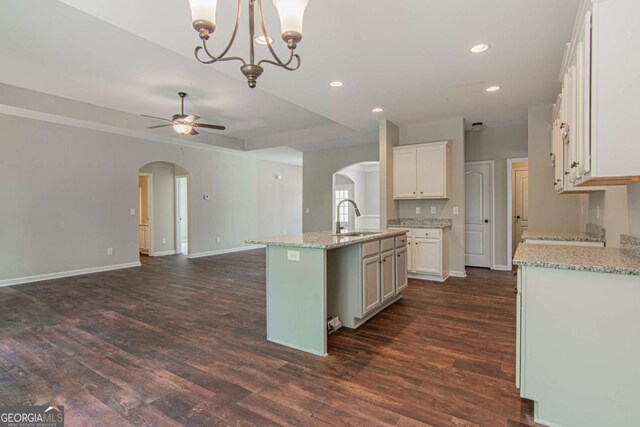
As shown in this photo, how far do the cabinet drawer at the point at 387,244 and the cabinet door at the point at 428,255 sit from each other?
1.67 m

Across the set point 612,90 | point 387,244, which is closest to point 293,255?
point 387,244

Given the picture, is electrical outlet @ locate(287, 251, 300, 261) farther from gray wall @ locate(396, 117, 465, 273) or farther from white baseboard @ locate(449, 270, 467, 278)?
white baseboard @ locate(449, 270, 467, 278)

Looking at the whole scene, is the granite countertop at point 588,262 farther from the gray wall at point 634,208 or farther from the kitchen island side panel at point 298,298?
the kitchen island side panel at point 298,298

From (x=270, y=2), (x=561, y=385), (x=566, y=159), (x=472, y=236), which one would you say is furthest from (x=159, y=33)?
(x=472, y=236)

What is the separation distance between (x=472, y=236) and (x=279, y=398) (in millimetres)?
5265

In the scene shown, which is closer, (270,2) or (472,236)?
(270,2)

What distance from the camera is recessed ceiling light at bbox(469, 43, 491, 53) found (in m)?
2.84

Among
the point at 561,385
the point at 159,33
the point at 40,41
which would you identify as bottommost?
the point at 561,385

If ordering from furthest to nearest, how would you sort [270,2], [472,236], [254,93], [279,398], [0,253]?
[472,236] → [0,253] → [254,93] → [270,2] → [279,398]

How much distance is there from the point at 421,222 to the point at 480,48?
3.09m

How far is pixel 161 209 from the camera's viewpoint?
8211mm

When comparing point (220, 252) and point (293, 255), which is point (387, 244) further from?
point (220, 252)

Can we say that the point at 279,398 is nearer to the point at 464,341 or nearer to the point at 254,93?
the point at 464,341

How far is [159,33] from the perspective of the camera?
255cm
